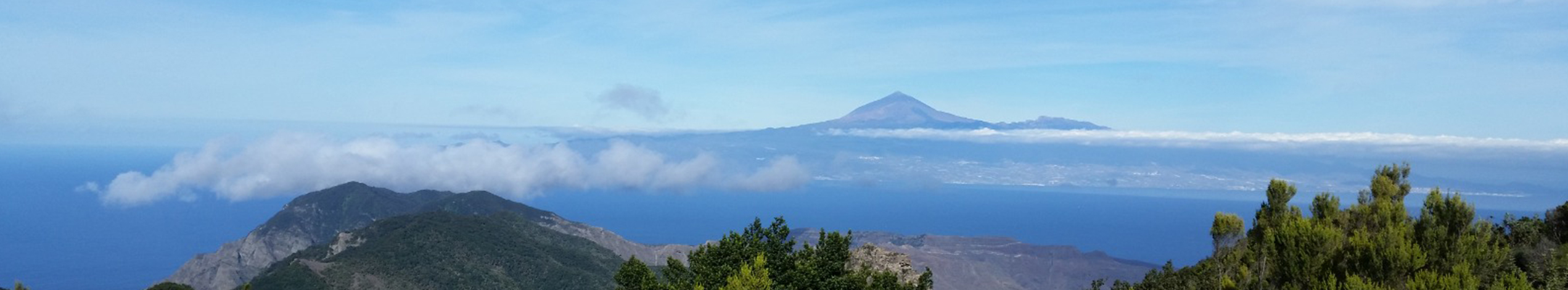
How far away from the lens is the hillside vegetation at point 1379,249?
2992 centimetres

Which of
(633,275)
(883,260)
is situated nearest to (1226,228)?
(633,275)

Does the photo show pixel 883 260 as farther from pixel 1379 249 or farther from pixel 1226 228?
pixel 1379 249

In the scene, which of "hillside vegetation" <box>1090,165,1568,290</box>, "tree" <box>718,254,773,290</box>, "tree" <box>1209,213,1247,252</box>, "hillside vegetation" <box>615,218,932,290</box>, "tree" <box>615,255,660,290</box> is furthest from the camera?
"tree" <box>615,255,660,290</box>

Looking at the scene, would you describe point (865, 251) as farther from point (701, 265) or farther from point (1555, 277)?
point (1555, 277)

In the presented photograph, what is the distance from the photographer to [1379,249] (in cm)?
3058

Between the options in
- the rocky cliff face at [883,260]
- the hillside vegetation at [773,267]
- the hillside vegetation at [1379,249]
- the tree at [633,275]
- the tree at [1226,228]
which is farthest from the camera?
the rocky cliff face at [883,260]

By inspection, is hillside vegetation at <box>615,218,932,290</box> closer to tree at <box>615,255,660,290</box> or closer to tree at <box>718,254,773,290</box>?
tree at <box>615,255,660,290</box>

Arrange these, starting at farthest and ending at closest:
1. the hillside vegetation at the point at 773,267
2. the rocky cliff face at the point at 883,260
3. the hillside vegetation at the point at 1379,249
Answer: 1. the rocky cliff face at the point at 883,260
2. the hillside vegetation at the point at 773,267
3. the hillside vegetation at the point at 1379,249

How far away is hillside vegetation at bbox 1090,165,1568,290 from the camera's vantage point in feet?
98.2

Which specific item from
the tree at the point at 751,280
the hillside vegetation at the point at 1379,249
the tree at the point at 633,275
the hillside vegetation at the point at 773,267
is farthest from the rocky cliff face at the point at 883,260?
the tree at the point at 751,280

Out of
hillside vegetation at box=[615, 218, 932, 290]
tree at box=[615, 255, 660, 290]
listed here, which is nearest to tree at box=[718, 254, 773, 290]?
hillside vegetation at box=[615, 218, 932, 290]

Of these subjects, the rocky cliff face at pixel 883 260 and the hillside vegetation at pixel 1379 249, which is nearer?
the hillside vegetation at pixel 1379 249

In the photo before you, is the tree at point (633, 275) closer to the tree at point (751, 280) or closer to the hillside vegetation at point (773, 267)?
the hillside vegetation at point (773, 267)

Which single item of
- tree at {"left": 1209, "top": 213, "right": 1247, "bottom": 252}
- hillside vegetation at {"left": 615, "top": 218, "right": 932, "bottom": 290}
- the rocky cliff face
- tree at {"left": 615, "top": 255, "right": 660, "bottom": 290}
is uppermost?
tree at {"left": 1209, "top": 213, "right": 1247, "bottom": 252}
